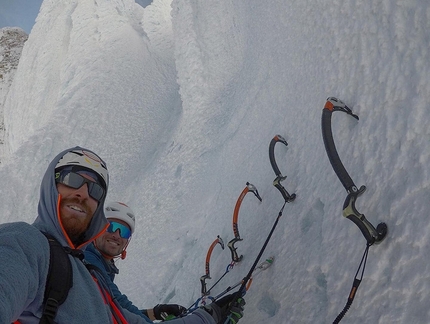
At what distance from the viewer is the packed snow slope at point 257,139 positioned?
1509 millimetres

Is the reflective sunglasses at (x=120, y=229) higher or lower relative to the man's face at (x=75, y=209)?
lower

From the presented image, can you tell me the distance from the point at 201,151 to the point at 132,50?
4039 mm

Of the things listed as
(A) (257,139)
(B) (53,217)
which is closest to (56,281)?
(B) (53,217)

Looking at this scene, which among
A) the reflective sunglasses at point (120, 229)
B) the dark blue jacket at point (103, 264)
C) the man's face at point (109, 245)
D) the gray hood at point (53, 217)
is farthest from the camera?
the reflective sunglasses at point (120, 229)

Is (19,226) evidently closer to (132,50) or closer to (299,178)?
(299,178)

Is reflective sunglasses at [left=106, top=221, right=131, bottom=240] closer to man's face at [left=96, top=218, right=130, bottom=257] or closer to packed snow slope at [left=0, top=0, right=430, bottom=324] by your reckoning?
man's face at [left=96, top=218, right=130, bottom=257]

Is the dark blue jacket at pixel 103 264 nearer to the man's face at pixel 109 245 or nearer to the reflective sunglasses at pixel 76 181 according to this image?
the man's face at pixel 109 245

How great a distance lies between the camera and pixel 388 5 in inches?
66.0

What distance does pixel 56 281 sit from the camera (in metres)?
1.21

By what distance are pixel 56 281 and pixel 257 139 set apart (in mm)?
2632

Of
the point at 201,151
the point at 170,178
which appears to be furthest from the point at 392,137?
the point at 170,178

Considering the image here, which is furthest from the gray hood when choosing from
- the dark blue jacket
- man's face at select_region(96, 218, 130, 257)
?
man's face at select_region(96, 218, 130, 257)

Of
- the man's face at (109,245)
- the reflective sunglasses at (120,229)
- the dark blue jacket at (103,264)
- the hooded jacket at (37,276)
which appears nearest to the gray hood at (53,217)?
the hooded jacket at (37,276)

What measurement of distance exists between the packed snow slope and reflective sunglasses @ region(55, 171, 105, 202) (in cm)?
106
